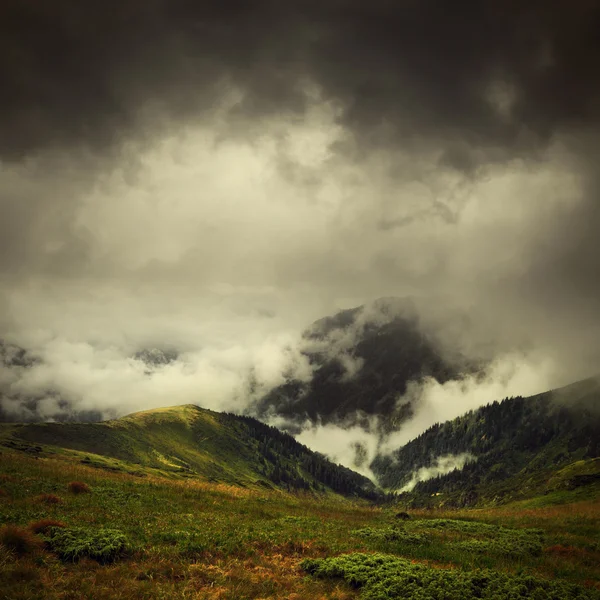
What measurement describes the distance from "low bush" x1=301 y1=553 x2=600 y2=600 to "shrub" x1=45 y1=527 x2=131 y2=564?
8595 mm

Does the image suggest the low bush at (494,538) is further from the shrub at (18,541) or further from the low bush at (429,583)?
the shrub at (18,541)

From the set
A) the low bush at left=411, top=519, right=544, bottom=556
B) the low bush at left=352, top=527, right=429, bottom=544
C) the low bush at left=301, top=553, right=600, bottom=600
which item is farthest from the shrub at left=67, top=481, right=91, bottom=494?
the low bush at left=411, top=519, right=544, bottom=556

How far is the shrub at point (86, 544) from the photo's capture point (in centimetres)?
1583

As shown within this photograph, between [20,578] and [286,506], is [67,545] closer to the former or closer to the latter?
[20,578]

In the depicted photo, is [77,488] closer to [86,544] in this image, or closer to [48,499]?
[48,499]

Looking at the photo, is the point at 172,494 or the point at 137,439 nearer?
the point at 172,494

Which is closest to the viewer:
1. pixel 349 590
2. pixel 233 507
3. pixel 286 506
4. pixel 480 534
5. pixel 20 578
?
pixel 20 578

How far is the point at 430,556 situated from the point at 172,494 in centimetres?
2159

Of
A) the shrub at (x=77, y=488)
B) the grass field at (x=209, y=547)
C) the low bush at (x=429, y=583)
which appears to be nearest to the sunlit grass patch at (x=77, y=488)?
the shrub at (x=77, y=488)

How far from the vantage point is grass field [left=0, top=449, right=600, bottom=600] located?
14578mm

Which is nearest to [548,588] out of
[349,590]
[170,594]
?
[349,590]

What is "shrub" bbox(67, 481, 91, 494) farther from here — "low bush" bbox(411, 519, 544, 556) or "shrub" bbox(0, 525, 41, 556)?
"low bush" bbox(411, 519, 544, 556)

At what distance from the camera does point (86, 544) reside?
16.4 metres

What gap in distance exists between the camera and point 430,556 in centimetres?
2214
